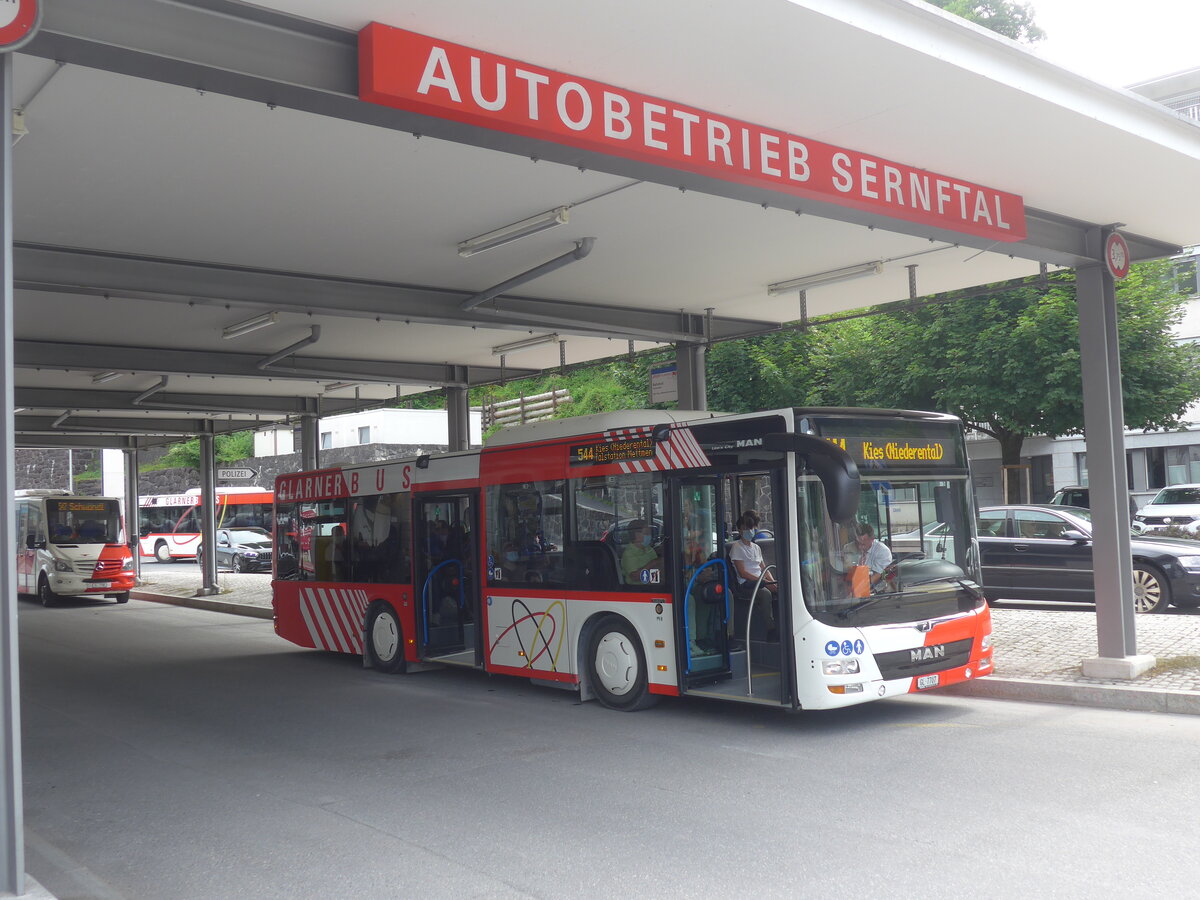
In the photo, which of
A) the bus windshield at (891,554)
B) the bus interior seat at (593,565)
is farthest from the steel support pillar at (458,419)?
the bus windshield at (891,554)

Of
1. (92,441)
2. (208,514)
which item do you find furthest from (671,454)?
(92,441)

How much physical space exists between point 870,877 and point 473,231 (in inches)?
286

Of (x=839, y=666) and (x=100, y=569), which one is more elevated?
(x=100, y=569)

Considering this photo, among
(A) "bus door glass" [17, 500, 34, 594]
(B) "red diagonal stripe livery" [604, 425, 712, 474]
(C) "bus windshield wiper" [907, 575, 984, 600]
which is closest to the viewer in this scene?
(C) "bus windshield wiper" [907, 575, 984, 600]

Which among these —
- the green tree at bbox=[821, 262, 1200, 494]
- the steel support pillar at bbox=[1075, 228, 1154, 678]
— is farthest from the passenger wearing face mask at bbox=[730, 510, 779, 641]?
the green tree at bbox=[821, 262, 1200, 494]

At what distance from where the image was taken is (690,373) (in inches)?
623

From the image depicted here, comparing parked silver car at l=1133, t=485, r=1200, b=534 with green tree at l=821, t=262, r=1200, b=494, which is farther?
green tree at l=821, t=262, r=1200, b=494

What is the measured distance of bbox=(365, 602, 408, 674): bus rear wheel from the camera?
537 inches

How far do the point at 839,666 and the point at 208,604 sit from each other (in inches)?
771

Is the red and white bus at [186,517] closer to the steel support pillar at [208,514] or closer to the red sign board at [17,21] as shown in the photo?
the steel support pillar at [208,514]

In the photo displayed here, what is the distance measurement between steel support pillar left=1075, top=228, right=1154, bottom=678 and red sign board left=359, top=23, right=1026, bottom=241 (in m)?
2.16

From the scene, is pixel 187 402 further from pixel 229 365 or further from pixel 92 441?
pixel 92 441

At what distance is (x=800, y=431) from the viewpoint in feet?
29.4

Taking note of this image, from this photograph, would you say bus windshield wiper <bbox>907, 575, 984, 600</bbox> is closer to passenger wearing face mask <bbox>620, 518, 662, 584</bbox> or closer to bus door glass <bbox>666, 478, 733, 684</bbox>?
bus door glass <bbox>666, 478, 733, 684</bbox>
